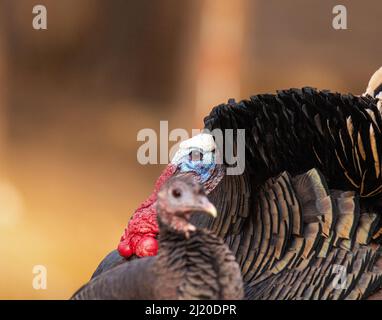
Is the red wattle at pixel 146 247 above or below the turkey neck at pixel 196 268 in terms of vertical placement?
below

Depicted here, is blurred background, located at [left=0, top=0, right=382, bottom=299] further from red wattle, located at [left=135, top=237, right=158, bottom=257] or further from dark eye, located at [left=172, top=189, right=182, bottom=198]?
Answer: dark eye, located at [left=172, top=189, right=182, bottom=198]

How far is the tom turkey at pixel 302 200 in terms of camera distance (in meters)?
1.95

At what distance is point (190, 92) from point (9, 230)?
1005mm

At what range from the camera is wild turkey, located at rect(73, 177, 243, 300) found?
5.06 feet

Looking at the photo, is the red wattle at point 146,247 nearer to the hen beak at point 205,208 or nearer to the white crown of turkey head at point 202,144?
the white crown of turkey head at point 202,144

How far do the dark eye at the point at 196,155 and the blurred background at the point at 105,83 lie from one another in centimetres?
151

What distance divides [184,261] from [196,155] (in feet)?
2.17

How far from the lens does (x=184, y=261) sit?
1.56m

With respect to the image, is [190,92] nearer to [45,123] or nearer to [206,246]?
[45,123]

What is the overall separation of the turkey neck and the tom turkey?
0.37 m
